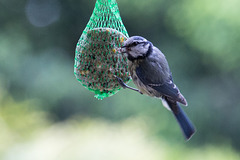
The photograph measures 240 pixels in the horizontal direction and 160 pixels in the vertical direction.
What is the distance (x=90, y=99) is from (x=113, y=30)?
3035mm

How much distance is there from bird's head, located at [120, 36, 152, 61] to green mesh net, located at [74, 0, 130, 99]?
0.45ft

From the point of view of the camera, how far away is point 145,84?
2.78 meters

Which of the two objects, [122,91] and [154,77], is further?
[122,91]

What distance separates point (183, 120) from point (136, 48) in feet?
2.10

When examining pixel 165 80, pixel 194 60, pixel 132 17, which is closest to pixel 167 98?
pixel 165 80

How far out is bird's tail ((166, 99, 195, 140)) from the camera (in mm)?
2658

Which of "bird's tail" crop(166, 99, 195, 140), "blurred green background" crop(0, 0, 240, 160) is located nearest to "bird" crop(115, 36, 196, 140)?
"bird's tail" crop(166, 99, 195, 140)

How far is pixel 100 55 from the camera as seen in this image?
276 cm

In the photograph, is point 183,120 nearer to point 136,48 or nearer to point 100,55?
point 136,48

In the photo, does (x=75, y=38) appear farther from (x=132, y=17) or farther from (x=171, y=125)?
(x=171, y=125)

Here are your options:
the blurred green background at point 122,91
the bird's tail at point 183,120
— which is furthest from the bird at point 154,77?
the blurred green background at point 122,91

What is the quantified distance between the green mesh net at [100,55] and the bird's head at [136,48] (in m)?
0.14

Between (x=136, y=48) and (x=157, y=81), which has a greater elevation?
(x=136, y=48)

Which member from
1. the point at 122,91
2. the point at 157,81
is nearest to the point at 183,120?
the point at 157,81
